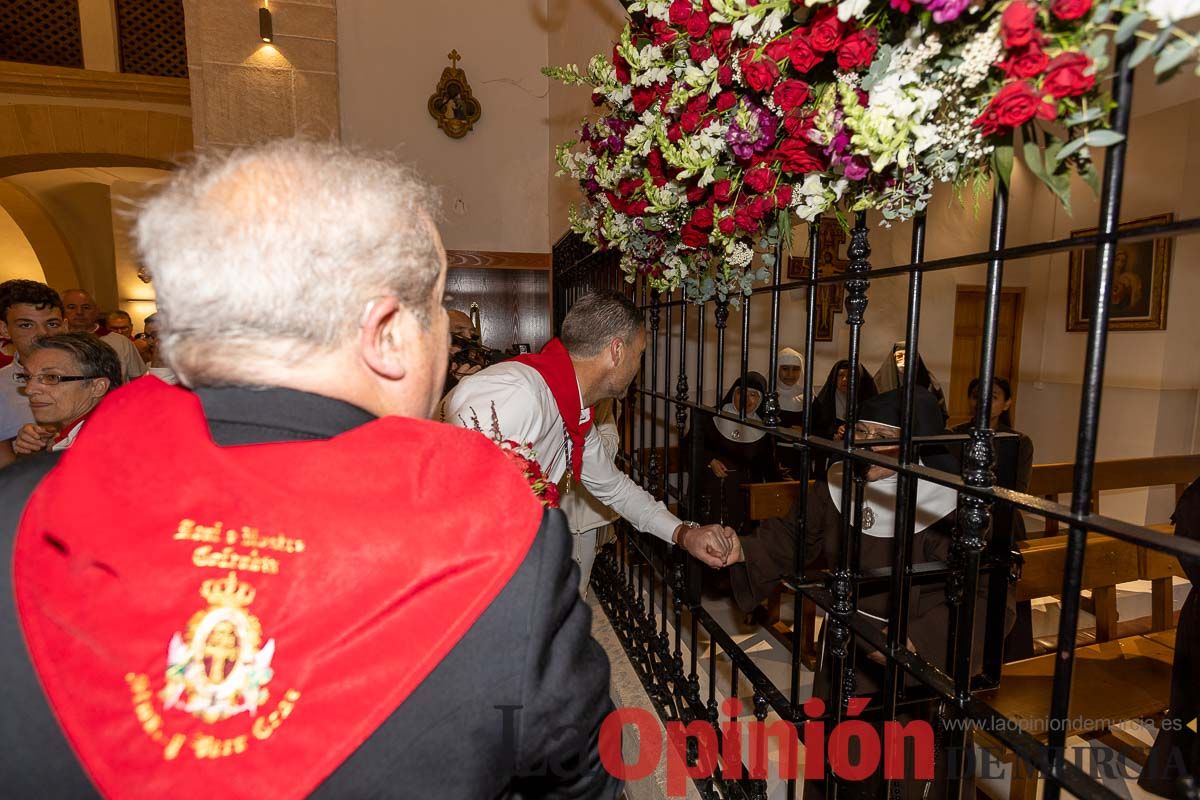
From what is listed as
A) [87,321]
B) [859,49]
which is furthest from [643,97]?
[87,321]

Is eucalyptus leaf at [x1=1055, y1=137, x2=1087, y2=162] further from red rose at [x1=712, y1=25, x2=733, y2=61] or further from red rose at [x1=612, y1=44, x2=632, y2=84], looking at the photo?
red rose at [x1=612, y1=44, x2=632, y2=84]

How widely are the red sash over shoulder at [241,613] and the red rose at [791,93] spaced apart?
1.00m

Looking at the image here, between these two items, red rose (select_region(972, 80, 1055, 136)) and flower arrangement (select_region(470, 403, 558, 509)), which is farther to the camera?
flower arrangement (select_region(470, 403, 558, 509))

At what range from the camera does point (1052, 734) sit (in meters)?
0.89

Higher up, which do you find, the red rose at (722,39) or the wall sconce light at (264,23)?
the wall sconce light at (264,23)

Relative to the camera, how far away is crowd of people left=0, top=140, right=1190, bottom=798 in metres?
0.64

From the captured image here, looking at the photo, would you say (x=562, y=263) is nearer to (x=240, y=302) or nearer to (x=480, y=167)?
(x=480, y=167)

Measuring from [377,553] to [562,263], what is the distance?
177 inches

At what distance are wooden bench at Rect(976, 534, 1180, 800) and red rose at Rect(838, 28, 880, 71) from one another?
7.28 ft

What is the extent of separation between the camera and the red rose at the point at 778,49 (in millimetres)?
1108

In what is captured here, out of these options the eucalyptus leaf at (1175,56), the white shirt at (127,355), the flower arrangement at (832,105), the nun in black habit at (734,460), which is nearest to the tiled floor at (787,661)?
the nun in black habit at (734,460)

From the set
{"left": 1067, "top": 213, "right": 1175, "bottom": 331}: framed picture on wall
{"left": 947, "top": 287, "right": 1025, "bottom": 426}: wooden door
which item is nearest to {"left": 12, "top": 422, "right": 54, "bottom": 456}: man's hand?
{"left": 1067, "top": 213, "right": 1175, "bottom": 331}: framed picture on wall

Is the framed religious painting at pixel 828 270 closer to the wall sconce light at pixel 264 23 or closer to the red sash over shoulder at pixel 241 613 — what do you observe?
the wall sconce light at pixel 264 23

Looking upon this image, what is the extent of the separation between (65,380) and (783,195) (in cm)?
276
